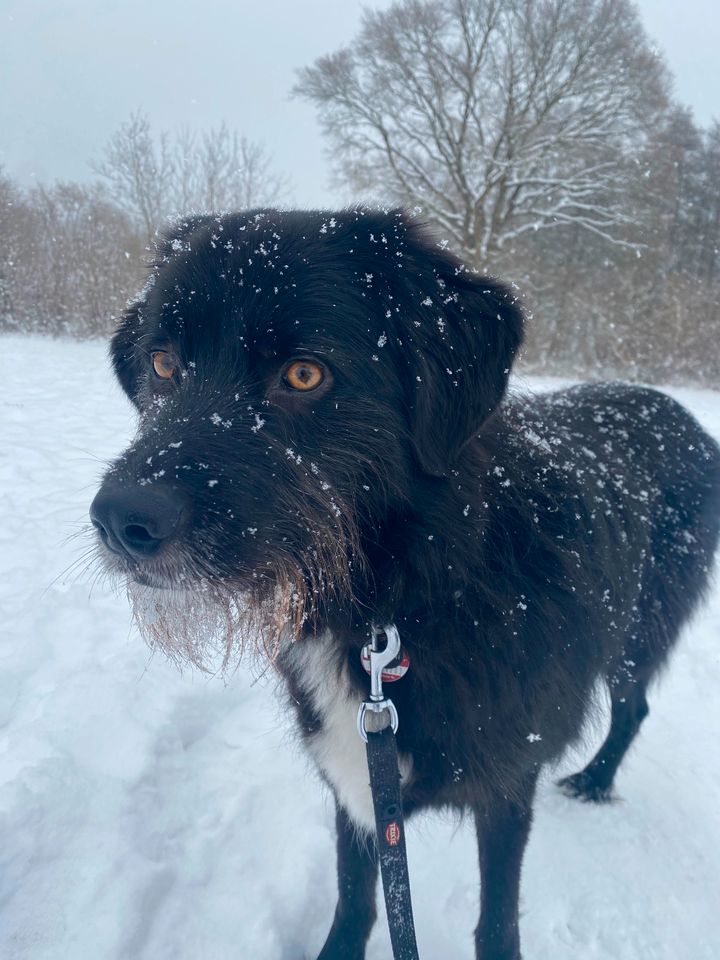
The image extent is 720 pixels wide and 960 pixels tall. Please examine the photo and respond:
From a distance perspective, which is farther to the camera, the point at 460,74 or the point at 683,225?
the point at 683,225

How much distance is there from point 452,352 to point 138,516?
985mm

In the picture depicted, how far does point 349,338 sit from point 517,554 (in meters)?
0.82

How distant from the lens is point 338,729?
75.9 inches

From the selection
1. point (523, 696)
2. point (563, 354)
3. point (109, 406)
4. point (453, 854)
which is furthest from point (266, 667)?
point (563, 354)

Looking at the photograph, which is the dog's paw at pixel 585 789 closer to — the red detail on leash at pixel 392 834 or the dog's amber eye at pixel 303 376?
the red detail on leash at pixel 392 834

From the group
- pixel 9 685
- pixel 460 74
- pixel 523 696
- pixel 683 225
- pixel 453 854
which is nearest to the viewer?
pixel 523 696

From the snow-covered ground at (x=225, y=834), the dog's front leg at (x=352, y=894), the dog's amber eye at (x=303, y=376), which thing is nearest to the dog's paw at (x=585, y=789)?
the snow-covered ground at (x=225, y=834)

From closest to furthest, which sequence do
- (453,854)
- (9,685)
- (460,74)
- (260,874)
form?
(260,874) → (453,854) → (9,685) → (460,74)

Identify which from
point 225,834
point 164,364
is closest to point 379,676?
point 164,364

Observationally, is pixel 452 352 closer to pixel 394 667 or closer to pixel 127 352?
pixel 394 667

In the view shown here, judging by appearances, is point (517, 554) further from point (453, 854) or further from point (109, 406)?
point (109, 406)

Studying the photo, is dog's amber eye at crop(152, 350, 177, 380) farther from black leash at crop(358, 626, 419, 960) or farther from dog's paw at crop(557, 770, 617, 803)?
dog's paw at crop(557, 770, 617, 803)

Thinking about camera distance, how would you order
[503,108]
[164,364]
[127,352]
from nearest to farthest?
[164,364], [127,352], [503,108]

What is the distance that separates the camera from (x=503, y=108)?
2048 cm
